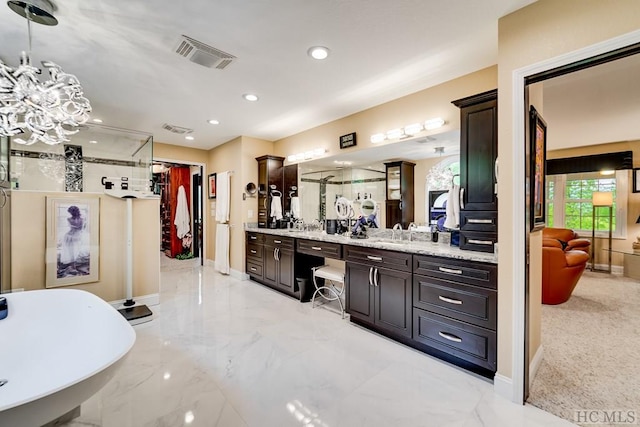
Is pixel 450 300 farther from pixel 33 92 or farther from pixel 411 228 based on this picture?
pixel 33 92

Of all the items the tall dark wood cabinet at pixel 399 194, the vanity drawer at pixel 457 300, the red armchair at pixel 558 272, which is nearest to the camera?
the vanity drawer at pixel 457 300

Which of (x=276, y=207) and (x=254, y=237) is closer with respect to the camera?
(x=254, y=237)

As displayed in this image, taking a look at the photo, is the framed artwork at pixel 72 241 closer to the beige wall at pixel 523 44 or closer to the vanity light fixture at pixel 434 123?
the vanity light fixture at pixel 434 123

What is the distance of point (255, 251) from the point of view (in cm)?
474

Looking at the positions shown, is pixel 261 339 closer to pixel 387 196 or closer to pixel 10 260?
pixel 387 196

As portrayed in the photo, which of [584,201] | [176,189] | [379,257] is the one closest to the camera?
[379,257]

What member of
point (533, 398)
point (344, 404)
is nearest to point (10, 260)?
point (344, 404)

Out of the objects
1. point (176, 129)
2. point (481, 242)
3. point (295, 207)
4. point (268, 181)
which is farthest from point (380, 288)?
point (176, 129)

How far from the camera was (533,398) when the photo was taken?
6.18 ft

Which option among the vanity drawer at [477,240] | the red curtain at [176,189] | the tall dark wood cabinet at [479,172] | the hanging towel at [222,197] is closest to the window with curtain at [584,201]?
the tall dark wood cabinet at [479,172]

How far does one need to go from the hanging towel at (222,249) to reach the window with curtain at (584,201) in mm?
7404

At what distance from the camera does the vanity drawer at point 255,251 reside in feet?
15.1

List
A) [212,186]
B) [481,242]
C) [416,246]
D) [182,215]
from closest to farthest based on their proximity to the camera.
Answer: [481,242]
[416,246]
[212,186]
[182,215]

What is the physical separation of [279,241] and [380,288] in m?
1.93
